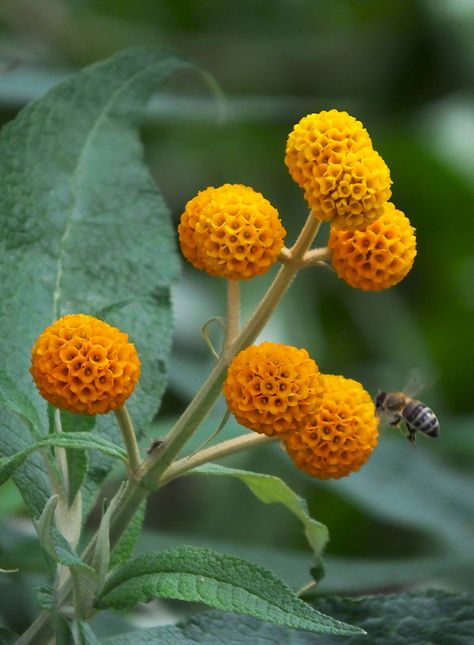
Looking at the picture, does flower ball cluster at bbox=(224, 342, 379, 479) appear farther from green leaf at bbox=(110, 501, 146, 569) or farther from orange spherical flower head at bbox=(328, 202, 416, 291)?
green leaf at bbox=(110, 501, 146, 569)

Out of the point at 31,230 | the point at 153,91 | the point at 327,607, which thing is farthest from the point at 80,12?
the point at 327,607

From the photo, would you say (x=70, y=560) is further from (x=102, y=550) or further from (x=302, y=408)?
(x=302, y=408)

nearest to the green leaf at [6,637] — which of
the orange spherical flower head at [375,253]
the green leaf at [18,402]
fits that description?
the green leaf at [18,402]

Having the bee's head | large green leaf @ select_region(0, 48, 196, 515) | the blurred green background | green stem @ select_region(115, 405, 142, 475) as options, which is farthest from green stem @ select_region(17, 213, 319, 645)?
the blurred green background

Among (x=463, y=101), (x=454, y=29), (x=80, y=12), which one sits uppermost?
(x=454, y=29)

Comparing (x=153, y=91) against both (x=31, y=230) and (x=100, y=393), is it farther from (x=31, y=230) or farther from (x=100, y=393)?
(x=100, y=393)

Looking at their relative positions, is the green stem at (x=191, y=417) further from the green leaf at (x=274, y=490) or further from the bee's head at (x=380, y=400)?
the bee's head at (x=380, y=400)

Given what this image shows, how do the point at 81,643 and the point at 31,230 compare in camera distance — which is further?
the point at 31,230
